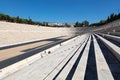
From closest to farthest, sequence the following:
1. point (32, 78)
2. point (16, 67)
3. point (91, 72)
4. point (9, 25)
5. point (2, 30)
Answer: point (32, 78)
point (91, 72)
point (16, 67)
point (2, 30)
point (9, 25)

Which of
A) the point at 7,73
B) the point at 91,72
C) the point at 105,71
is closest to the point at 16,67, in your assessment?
the point at 7,73

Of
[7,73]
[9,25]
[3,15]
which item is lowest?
[7,73]

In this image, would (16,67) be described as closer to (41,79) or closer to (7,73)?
(7,73)

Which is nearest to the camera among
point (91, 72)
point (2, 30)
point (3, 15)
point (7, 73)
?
point (91, 72)

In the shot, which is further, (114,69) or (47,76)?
(114,69)

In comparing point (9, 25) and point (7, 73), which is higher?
point (9, 25)

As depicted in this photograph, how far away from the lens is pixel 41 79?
413 cm

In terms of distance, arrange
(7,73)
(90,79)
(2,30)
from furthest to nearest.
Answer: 1. (2,30)
2. (7,73)
3. (90,79)

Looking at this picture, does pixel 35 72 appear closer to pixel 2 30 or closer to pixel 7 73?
pixel 7 73

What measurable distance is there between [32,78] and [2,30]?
2246 cm

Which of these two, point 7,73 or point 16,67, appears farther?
point 16,67

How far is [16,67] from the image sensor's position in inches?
223

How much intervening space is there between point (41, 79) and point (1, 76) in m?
1.27

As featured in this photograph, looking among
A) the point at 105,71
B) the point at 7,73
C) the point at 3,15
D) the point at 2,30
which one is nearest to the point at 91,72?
the point at 105,71
